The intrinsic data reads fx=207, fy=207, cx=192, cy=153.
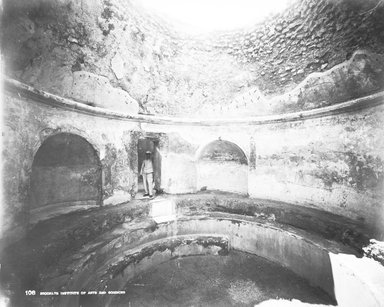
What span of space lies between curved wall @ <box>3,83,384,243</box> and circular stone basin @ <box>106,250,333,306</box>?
208 centimetres

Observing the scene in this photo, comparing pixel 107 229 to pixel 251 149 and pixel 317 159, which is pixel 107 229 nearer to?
pixel 251 149

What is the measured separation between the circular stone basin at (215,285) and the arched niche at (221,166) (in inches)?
115

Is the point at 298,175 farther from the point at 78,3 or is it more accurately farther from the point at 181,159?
the point at 78,3

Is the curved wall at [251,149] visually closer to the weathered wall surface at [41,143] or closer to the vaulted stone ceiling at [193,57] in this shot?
the weathered wall surface at [41,143]

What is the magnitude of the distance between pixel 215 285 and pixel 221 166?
13.9ft

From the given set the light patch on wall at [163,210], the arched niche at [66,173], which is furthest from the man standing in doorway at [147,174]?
the arched niche at [66,173]

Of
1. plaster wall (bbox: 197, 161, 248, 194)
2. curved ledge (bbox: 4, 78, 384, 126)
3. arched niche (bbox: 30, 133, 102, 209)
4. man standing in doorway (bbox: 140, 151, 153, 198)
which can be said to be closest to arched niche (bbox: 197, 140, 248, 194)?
plaster wall (bbox: 197, 161, 248, 194)

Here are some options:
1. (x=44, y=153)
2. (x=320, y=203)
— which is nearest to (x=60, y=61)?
(x=44, y=153)

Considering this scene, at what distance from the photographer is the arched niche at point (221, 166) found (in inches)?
300

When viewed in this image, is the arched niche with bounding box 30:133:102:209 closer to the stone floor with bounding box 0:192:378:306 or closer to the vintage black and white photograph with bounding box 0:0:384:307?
the vintage black and white photograph with bounding box 0:0:384:307

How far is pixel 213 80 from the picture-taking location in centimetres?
725

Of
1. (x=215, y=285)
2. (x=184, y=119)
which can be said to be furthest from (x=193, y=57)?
(x=215, y=285)

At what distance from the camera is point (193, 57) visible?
23.1 feet

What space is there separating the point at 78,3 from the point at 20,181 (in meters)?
4.03
